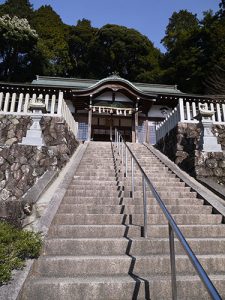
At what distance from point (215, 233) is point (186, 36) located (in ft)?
87.3

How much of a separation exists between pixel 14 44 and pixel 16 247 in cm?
2609

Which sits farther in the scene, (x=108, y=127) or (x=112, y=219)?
(x=108, y=127)

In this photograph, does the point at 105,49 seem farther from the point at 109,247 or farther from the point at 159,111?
the point at 109,247

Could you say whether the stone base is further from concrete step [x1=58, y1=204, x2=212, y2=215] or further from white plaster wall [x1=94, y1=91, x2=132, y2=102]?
white plaster wall [x1=94, y1=91, x2=132, y2=102]

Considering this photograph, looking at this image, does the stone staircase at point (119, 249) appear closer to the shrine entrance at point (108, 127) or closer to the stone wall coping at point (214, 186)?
the stone wall coping at point (214, 186)

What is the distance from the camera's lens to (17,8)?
3003 cm

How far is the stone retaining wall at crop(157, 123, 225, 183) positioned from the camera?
22.2 feet

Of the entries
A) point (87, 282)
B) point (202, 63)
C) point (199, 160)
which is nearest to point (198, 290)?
point (87, 282)

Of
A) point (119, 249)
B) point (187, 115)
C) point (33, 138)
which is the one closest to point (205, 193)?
point (119, 249)

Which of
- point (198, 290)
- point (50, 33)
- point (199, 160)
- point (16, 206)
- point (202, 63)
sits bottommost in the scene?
point (198, 290)

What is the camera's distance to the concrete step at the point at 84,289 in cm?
260

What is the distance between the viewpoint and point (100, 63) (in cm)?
3119

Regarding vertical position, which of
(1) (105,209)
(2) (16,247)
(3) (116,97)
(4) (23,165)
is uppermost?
(3) (116,97)

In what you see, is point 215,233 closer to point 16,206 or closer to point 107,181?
point 107,181
